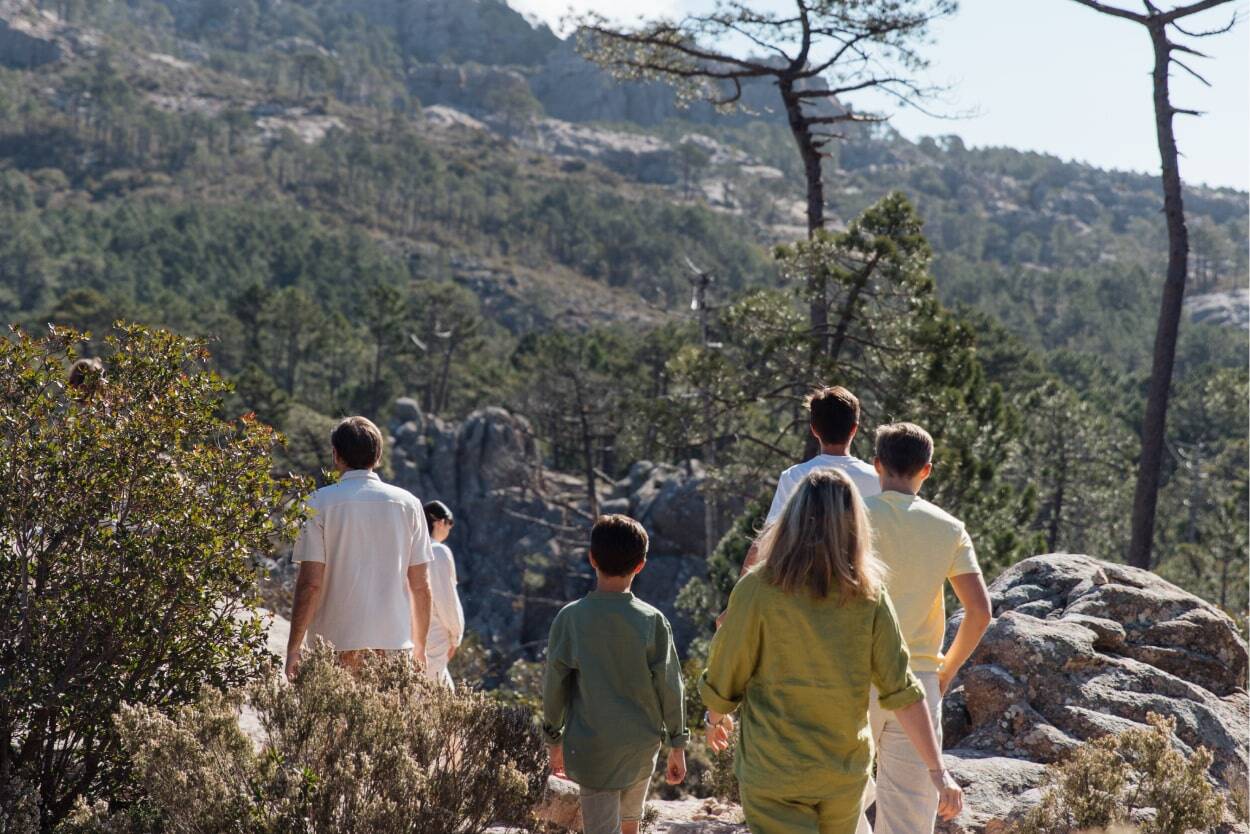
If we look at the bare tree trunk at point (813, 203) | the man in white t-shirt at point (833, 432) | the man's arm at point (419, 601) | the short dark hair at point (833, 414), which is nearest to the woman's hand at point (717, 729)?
the man in white t-shirt at point (833, 432)

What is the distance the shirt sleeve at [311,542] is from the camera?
4.54 metres

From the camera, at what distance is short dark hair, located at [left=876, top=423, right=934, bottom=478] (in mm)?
3795

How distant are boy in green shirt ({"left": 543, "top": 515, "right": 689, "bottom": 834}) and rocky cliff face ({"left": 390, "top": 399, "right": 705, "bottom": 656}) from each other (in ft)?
84.7

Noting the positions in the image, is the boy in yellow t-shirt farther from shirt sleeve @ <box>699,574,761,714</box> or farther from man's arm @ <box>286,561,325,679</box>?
man's arm @ <box>286,561,325,679</box>

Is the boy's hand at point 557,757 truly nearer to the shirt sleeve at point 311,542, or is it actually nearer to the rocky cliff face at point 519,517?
the shirt sleeve at point 311,542

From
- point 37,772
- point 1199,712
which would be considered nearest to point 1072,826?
point 1199,712

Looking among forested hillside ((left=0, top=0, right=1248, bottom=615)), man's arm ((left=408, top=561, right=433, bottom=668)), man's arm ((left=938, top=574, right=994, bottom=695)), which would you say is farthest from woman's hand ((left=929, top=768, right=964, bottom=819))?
forested hillside ((left=0, top=0, right=1248, bottom=615))

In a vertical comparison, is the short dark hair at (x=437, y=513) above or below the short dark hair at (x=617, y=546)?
below

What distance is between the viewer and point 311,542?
4555mm

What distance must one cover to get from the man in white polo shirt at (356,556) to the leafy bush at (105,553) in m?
0.21

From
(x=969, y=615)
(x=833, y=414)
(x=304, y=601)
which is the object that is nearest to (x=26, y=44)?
(x=304, y=601)

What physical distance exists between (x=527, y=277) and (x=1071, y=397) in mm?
58094

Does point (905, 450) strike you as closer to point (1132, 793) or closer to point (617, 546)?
point (617, 546)

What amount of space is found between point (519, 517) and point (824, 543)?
3634cm
